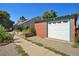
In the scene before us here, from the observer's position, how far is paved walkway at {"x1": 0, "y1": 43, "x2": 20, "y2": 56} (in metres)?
9.98

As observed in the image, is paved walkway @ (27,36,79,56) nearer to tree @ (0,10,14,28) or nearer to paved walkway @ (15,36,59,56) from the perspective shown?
paved walkway @ (15,36,59,56)

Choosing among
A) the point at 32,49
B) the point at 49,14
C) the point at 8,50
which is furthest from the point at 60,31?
the point at 8,50

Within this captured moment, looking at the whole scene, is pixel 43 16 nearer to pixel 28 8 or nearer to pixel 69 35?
pixel 28 8

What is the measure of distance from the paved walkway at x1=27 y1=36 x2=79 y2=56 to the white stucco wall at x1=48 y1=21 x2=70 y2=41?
22cm

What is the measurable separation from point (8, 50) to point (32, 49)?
0.98 metres

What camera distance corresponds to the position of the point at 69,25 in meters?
10.7

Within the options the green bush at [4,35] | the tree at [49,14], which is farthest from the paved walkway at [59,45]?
the tree at [49,14]

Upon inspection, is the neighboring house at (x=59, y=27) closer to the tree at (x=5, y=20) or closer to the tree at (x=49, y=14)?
the tree at (x=49, y=14)

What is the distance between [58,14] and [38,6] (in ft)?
2.91

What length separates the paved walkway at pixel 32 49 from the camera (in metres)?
9.91

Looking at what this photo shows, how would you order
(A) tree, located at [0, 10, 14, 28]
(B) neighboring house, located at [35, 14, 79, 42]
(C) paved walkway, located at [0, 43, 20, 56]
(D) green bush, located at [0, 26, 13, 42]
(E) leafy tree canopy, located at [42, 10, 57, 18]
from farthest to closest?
(D) green bush, located at [0, 26, 13, 42]
(B) neighboring house, located at [35, 14, 79, 42]
(A) tree, located at [0, 10, 14, 28]
(E) leafy tree canopy, located at [42, 10, 57, 18]
(C) paved walkway, located at [0, 43, 20, 56]

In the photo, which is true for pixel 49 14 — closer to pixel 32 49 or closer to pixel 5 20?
pixel 32 49

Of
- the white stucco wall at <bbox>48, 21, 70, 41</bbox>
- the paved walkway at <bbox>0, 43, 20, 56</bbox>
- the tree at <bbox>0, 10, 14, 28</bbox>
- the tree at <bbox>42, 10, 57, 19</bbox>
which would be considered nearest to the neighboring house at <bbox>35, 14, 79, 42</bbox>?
the white stucco wall at <bbox>48, 21, 70, 41</bbox>

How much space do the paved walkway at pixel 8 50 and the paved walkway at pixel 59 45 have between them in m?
0.86
